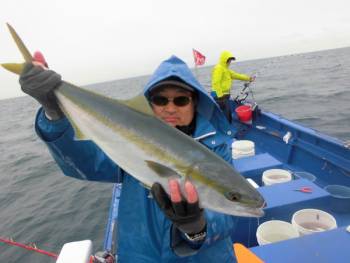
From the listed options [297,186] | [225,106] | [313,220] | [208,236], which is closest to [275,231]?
[313,220]

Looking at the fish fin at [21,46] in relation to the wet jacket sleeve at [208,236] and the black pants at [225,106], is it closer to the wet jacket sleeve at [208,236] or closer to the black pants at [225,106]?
the wet jacket sleeve at [208,236]

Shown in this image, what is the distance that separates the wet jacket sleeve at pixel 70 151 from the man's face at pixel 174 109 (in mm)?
807

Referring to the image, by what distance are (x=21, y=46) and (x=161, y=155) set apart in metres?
1.66

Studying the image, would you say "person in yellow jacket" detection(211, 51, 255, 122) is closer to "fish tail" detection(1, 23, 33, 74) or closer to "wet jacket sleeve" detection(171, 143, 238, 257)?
"wet jacket sleeve" detection(171, 143, 238, 257)

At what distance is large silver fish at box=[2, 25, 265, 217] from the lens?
7.11 ft

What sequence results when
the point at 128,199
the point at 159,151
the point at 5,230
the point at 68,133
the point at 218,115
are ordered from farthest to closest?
the point at 5,230 → the point at 218,115 → the point at 128,199 → the point at 68,133 → the point at 159,151

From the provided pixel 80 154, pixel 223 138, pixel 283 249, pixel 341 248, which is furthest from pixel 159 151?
pixel 341 248

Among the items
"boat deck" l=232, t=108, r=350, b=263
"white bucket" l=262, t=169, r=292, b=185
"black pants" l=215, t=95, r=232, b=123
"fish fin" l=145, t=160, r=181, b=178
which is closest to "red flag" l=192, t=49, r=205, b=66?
"black pants" l=215, t=95, r=232, b=123

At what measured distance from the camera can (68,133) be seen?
2568 millimetres

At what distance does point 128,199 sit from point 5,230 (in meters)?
10.2

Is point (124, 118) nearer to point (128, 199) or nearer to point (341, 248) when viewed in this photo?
point (128, 199)

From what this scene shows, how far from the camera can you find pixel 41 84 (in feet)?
8.11

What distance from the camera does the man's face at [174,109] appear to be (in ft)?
10.2

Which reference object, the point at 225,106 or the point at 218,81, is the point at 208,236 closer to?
the point at 225,106
